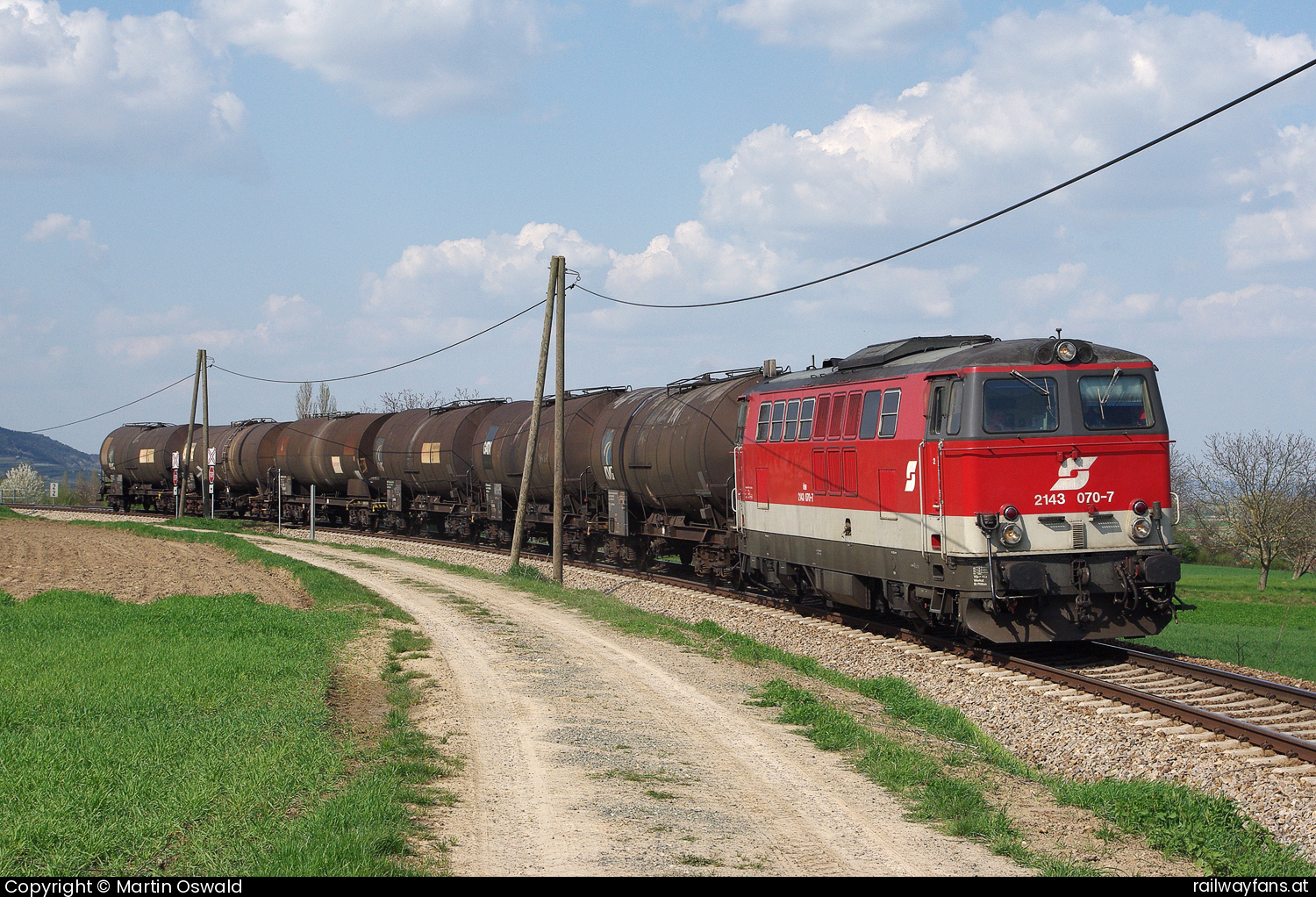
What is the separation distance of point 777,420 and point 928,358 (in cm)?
412

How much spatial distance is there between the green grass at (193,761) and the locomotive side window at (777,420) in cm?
726

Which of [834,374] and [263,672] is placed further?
[834,374]

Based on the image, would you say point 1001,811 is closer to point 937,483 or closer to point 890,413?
point 937,483

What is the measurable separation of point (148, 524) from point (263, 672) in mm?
36045

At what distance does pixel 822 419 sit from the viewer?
17.2 metres

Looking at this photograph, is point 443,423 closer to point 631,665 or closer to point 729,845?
point 631,665

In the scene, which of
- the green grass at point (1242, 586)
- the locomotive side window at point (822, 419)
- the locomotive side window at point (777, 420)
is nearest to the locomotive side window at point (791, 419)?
the locomotive side window at point (777, 420)

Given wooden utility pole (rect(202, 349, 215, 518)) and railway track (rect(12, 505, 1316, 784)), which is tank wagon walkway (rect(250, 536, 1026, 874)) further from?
wooden utility pole (rect(202, 349, 215, 518))

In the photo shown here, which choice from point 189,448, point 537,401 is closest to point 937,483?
point 537,401

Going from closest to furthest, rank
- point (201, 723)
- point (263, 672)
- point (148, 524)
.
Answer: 1. point (201, 723)
2. point (263, 672)
3. point (148, 524)

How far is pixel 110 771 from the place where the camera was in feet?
24.9

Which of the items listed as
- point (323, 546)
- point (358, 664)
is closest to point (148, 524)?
point (323, 546)

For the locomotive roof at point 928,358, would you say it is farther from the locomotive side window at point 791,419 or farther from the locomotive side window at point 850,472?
the locomotive side window at point 850,472

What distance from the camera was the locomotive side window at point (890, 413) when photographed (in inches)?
595
